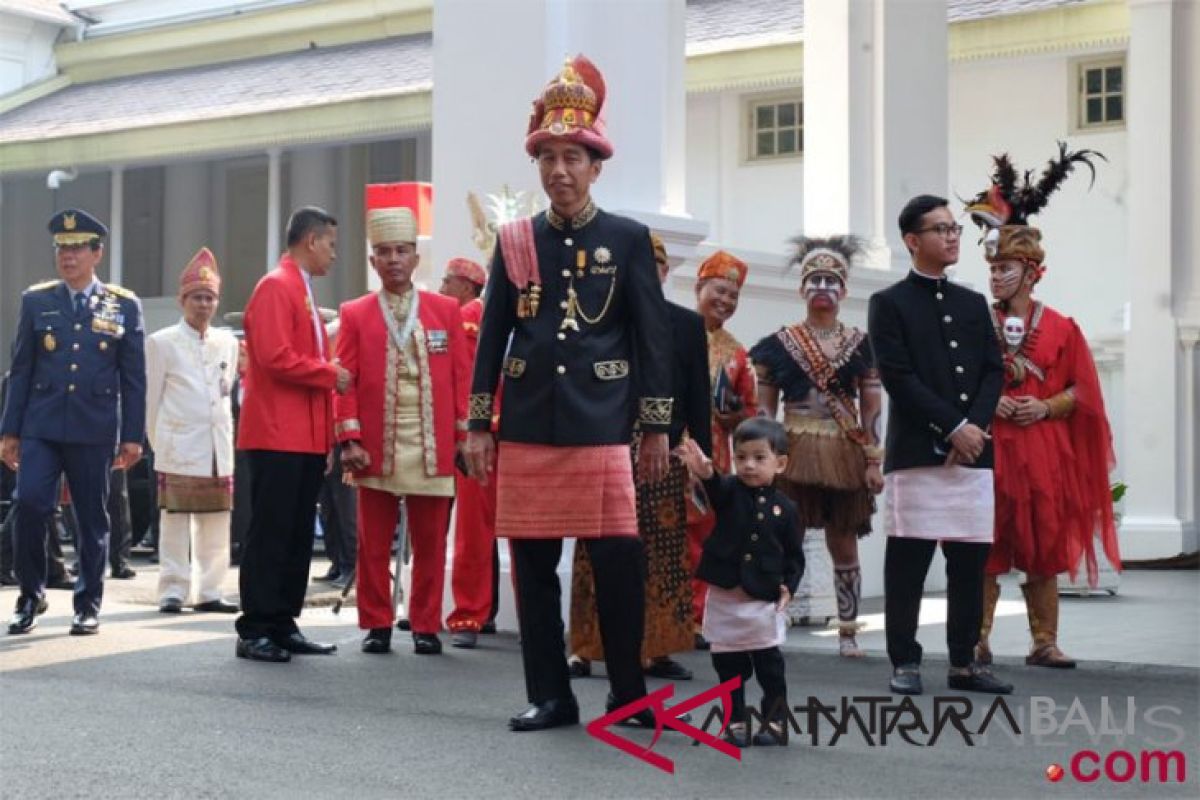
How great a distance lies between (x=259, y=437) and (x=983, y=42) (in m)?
12.0

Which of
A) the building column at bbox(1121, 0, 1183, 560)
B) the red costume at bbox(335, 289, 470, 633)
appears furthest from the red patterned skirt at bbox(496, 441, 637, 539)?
the building column at bbox(1121, 0, 1183, 560)

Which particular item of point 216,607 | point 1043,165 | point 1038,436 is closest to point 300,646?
point 216,607

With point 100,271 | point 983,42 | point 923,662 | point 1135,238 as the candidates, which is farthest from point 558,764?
point 100,271

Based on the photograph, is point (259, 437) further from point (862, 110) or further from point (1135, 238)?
point (1135, 238)

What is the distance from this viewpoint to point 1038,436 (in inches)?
359

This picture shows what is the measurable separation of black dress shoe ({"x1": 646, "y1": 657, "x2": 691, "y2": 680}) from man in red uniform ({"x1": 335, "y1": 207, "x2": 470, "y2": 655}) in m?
1.21

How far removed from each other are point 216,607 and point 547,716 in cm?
521

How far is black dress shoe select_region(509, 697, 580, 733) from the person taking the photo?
278 inches

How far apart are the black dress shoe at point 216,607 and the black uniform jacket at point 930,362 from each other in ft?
15.5

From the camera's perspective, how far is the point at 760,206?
2244 cm

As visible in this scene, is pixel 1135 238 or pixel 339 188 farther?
pixel 339 188

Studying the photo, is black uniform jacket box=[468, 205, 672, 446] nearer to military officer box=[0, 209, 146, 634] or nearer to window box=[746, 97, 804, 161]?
military officer box=[0, 209, 146, 634]

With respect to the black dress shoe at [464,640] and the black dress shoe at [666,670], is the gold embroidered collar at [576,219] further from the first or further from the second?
the black dress shoe at [464,640]

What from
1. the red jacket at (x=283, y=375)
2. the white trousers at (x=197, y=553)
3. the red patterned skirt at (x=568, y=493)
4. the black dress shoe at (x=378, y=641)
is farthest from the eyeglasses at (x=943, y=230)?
the white trousers at (x=197, y=553)
